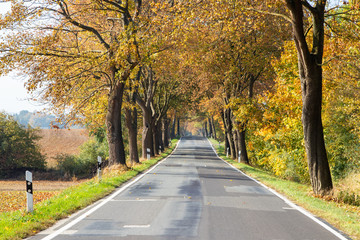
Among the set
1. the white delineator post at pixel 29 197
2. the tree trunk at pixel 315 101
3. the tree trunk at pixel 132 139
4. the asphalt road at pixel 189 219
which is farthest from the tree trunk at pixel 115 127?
the white delineator post at pixel 29 197

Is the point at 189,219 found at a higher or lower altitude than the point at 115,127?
lower

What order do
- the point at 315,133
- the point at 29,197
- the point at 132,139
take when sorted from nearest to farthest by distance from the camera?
the point at 29,197 → the point at 315,133 → the point at 132,139

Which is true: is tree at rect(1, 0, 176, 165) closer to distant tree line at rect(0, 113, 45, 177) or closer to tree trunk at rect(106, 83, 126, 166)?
tree trunk at rect(106, 83, 126, 166)

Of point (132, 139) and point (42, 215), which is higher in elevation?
point (132, 139)

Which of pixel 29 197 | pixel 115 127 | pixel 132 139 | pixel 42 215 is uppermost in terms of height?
pixel 115 127

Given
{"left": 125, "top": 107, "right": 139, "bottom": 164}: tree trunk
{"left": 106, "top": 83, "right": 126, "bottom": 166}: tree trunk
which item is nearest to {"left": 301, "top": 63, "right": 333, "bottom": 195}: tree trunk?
{"left": 106, "top": 83, "right": 126, "bottom": 166}: tree trunk

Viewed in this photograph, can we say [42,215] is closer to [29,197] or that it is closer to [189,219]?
[29,197]

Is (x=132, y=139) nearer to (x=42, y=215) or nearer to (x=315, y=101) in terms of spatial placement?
(x=315, y=101)

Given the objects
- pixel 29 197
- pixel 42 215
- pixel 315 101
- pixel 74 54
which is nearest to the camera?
pixel 42 215

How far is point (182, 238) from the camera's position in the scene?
6086 millimetres

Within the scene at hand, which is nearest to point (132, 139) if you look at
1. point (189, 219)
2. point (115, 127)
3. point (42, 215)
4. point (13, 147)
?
point (115, 127)

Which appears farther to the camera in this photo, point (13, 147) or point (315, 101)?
point (13, 147)

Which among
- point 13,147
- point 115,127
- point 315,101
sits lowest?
point 13,147

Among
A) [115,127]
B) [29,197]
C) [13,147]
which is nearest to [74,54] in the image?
[115,127]
